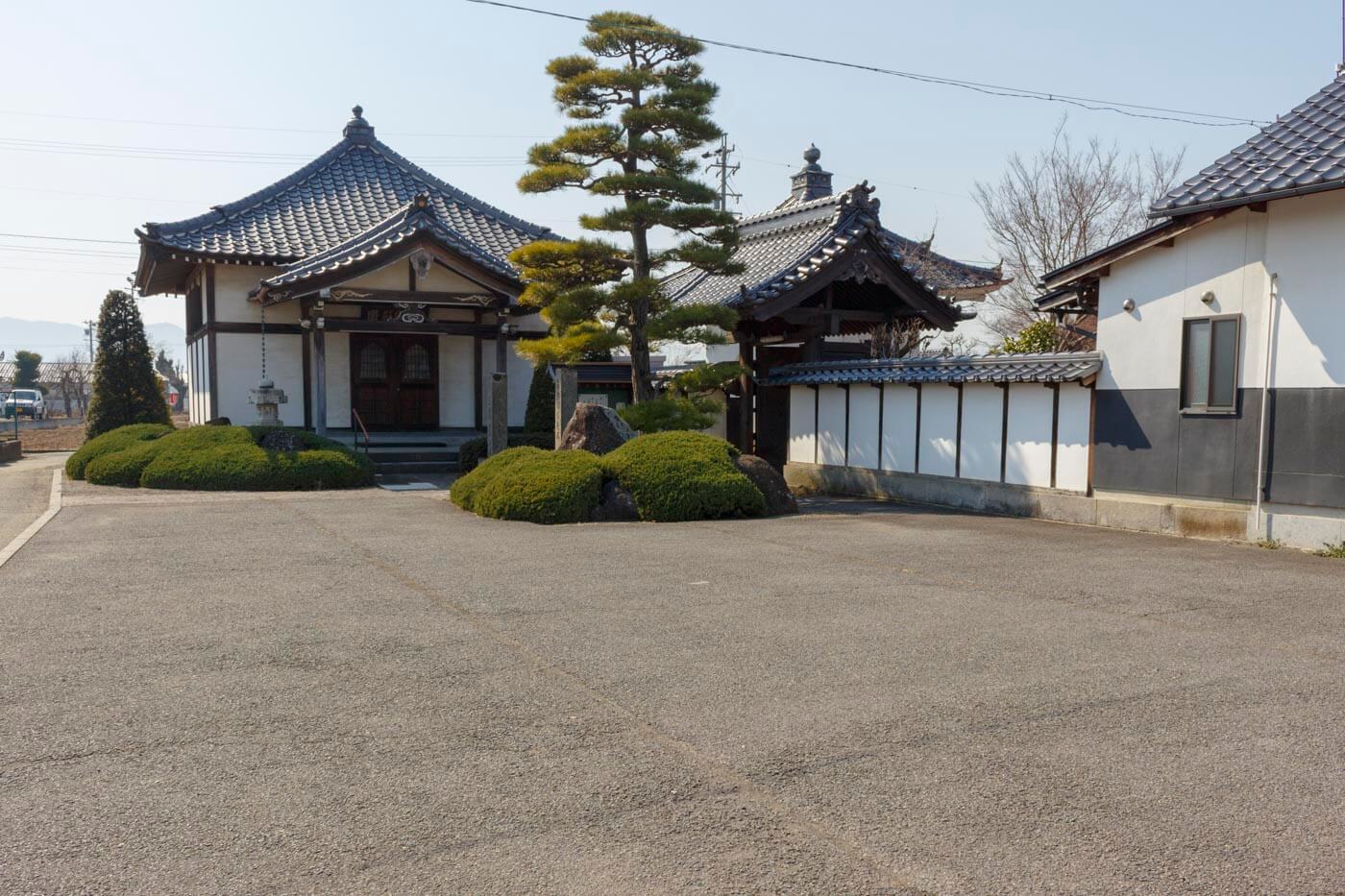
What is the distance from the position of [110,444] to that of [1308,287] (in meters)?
17.3

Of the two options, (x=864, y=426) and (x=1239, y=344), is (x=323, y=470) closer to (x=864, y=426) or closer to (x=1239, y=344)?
(x=864, y=426)

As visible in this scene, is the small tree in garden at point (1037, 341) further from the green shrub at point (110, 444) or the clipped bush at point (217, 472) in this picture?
the green shrub at point (110, 444)

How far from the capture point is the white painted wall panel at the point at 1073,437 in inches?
479

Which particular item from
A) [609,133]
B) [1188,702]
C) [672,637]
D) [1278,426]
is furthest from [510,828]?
[609,133]

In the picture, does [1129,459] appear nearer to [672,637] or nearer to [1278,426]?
[1278,426]

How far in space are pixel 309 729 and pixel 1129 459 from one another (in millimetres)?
10038

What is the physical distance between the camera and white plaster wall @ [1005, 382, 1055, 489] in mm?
12625

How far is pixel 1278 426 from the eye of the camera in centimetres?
1017

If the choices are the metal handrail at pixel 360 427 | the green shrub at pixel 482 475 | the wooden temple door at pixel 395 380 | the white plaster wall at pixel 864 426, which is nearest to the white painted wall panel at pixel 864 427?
the white plaster wall at pixel 864 426

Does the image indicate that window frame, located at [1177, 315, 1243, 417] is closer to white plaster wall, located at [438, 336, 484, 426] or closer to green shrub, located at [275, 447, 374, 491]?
green shrub, located at [275, 447, 374, 491]

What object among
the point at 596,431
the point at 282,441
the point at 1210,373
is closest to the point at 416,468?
the point at 282,441

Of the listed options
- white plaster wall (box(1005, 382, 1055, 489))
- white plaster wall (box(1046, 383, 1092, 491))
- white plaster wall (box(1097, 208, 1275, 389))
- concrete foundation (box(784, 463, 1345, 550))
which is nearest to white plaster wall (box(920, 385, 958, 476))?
concrete foundation (box(784, 463, 1345, 550))

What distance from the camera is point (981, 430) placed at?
530 inches

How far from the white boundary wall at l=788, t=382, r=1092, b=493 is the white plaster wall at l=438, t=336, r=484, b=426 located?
7.77m
